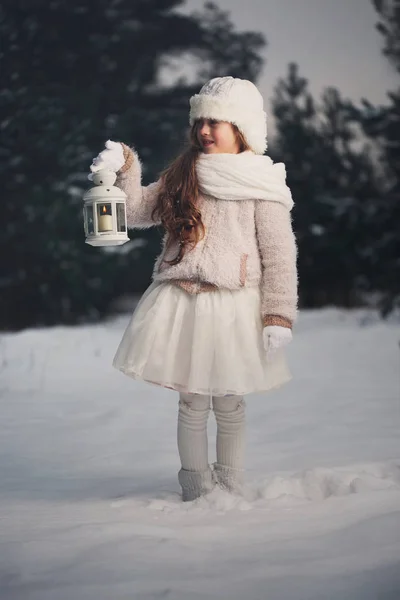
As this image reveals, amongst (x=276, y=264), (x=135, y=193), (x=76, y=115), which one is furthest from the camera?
(x=76, y=115)

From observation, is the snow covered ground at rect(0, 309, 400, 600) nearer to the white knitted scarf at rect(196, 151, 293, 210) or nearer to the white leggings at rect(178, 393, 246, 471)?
the white leggings at rect(178, 393, 246, 471)

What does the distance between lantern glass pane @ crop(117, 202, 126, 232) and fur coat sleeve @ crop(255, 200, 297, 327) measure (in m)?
0.43

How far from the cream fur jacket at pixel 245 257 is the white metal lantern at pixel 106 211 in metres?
0.20

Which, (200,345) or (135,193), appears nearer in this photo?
(200,345)

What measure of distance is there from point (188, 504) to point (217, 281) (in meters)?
0.70

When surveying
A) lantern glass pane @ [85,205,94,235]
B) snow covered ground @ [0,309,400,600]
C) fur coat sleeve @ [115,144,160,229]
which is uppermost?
fur coat sleeve @ [115,144,160,229]

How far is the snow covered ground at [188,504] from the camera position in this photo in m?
2.02

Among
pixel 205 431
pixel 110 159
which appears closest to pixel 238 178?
pixel 110 159

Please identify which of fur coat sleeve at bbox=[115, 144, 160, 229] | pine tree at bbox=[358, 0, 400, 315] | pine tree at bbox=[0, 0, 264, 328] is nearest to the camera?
fur coat sleeve at bbox=[115, 144, 160, 229]

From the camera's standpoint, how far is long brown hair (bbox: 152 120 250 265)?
282 centimetres

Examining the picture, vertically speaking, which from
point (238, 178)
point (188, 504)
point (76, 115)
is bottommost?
point (188, 504)

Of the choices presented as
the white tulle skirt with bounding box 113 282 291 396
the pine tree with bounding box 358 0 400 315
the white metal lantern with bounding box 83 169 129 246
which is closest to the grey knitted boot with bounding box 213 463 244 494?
the white tulle skirt with bounding box 113 282 291 396

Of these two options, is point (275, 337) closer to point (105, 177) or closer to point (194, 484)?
point (194, 484)

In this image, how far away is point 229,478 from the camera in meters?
2.88
